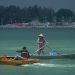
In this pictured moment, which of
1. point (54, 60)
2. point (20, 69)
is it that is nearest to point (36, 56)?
point (54, 60)

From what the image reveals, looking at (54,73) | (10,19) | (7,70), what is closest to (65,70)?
(54,73)

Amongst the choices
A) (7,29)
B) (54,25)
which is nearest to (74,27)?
(54,25)

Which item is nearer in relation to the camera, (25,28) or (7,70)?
(7,70)

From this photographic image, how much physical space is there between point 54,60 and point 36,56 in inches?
51.7

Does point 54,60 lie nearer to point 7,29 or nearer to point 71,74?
point 71,74

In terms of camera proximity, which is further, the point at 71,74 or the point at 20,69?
the point at 20,69

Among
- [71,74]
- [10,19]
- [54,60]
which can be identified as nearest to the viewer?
[71,74]

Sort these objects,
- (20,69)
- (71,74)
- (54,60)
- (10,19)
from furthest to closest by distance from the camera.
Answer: (10,19) < (54,60) < (20,69) < (71,74)

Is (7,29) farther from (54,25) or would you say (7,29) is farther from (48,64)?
(48,64)

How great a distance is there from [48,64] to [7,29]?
135257 mm

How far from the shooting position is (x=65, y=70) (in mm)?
35625

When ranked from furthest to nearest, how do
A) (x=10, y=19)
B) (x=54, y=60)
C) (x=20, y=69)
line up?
(x=10, y=19), (x=54, y=60), (x=20, y=69)

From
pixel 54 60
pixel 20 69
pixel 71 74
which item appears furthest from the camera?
pixel 54 60

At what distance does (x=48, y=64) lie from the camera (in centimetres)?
3850
